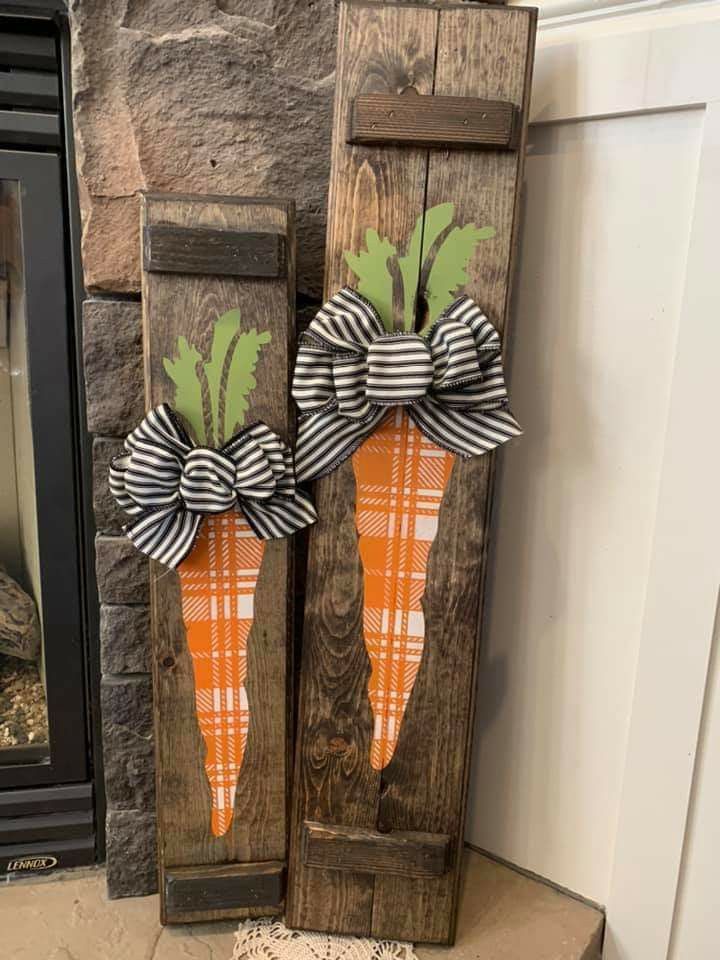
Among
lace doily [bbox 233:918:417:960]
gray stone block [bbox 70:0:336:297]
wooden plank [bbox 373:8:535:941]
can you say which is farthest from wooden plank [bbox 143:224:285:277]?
lace doily [bbox 233:918:417:960]

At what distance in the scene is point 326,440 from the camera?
1.00m

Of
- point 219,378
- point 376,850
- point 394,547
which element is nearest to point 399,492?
point 394,547

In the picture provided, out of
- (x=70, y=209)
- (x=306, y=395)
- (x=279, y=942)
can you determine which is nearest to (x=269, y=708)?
(x=279, y=942)

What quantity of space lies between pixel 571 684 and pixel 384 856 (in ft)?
1.21

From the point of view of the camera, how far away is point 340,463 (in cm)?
101

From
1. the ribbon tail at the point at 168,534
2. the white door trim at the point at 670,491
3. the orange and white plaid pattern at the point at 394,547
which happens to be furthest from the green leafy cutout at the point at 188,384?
the white door trim at the point at 670,491

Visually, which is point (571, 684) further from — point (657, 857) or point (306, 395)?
point (306, 395)

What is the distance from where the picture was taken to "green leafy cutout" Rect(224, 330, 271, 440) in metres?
0.97

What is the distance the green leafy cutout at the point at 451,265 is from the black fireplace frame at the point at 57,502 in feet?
1.66

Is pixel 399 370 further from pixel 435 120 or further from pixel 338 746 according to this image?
pixel 338 746

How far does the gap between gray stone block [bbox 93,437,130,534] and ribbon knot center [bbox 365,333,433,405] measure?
41cm

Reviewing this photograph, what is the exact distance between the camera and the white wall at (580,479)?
100 cm

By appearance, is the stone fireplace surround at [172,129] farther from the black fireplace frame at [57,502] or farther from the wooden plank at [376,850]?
the wooden plank at [376,850]

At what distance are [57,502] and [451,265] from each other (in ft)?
2.23
